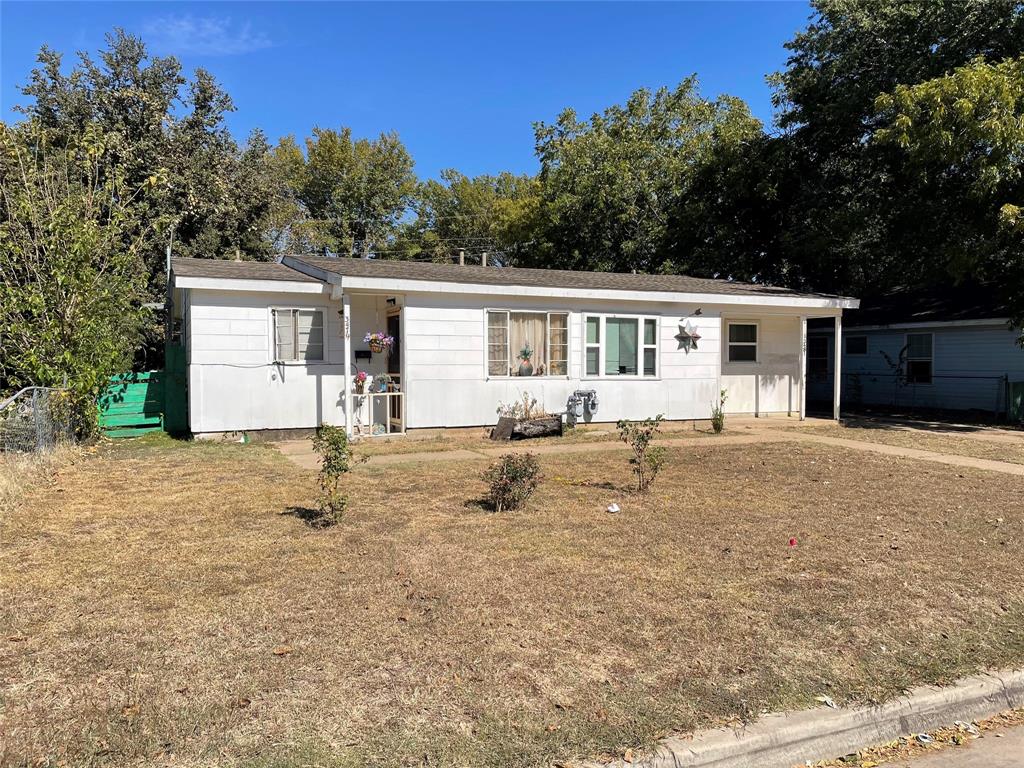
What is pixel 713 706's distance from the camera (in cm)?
318

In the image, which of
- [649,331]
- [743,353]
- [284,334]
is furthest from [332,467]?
[743,353]

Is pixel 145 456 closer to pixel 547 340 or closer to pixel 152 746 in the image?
pixel 547 340

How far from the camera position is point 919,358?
2016 cm

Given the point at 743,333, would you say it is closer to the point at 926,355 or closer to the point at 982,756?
the point at 926,355

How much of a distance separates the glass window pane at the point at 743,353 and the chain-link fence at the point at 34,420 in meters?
13.1

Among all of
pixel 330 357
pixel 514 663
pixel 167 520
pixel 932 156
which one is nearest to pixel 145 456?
pixel 330 357

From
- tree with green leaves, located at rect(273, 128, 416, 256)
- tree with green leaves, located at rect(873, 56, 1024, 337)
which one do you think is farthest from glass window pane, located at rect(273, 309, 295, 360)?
tree with green leaves, located at rect(273, 128, 416, 256)

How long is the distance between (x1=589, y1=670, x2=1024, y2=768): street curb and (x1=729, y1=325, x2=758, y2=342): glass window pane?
13.0m

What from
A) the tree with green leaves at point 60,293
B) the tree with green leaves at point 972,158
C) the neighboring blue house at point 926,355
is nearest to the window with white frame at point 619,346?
the tree with green leaves at point 972,158

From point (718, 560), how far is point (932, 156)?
1204cm

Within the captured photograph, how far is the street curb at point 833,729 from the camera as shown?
288 centimetres

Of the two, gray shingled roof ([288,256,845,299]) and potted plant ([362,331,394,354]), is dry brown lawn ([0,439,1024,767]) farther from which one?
gray shingled roof ([288,256,845,299])

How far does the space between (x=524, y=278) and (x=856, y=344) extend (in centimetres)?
1373

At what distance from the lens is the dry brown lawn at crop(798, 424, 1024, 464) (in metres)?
11.1
